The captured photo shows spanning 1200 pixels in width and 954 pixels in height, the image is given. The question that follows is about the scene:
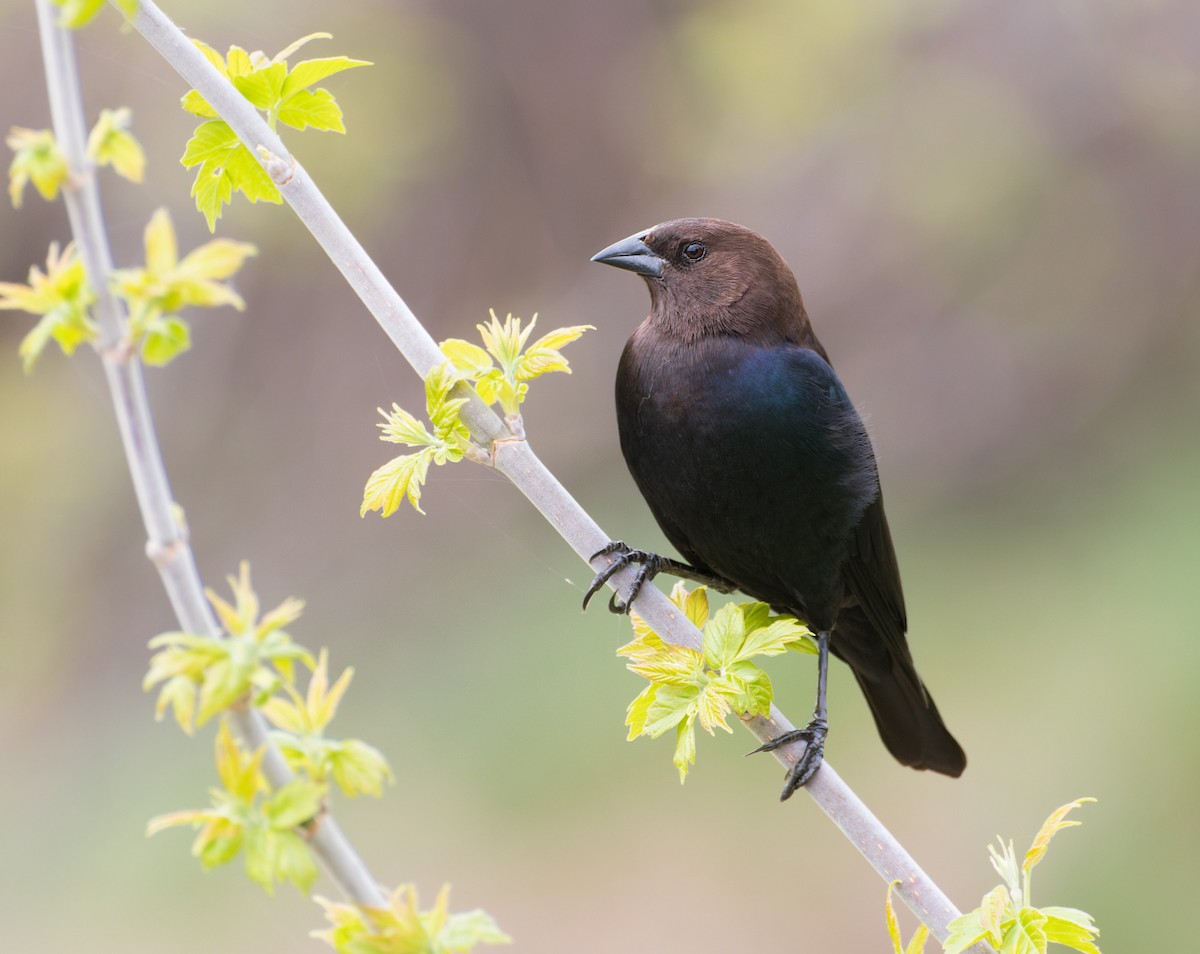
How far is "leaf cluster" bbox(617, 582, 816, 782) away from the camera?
1541mm

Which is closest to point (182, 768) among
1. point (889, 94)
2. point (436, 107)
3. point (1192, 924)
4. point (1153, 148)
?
point (436, 107)

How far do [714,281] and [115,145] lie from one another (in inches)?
75.5

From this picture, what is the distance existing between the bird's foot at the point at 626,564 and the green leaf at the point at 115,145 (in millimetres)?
822

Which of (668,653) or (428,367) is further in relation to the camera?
(668,653)

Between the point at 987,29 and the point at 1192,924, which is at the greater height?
the point at 987,29

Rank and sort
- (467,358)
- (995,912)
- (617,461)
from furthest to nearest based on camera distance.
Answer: (617,461) → (467,358) → (995,912)

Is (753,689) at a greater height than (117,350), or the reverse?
(117,350)

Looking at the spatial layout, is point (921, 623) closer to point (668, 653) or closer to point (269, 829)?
point (668, 653)

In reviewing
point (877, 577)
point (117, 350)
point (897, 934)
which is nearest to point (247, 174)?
point (117, 350)

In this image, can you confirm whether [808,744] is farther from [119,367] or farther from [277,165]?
[119,367]

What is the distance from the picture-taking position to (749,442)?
99.3 inches

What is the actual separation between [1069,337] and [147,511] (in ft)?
22.5

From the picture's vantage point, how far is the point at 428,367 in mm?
1494

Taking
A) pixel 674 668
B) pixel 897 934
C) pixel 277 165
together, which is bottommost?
pixel 897 934
